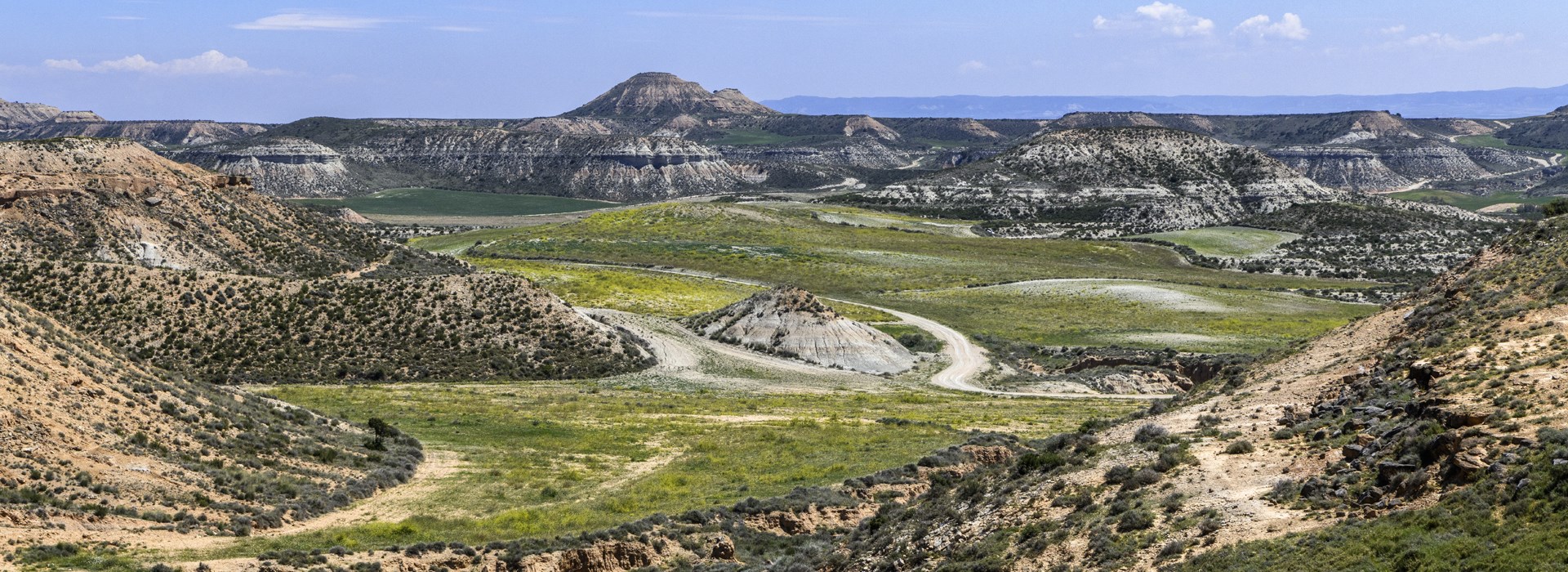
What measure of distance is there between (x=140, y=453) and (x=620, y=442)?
1626 cm

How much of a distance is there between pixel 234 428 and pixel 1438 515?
103 ft

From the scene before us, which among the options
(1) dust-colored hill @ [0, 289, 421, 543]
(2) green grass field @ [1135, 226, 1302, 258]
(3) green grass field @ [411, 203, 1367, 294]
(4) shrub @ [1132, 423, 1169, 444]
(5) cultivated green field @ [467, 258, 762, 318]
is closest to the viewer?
(4) shrub @ [1132, 423, 1169, 444]

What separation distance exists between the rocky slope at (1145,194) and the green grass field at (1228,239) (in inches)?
250

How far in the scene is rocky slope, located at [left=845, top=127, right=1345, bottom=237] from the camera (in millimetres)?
170250

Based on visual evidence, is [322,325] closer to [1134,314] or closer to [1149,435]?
[1149,435]

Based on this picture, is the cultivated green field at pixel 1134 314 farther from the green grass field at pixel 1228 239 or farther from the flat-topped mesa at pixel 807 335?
the green grass field at pixel 1228 239

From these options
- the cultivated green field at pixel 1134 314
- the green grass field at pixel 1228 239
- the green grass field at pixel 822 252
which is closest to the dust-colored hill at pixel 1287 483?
the cultivated green field at pixel 1134 314

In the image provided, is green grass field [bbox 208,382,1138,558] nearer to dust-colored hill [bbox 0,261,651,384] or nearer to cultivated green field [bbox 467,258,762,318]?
dust-colored hill [bbox 0,261,651,384]

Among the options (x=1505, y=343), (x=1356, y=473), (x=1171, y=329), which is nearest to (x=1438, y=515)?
(x=1356, y=473)

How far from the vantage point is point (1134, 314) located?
9419 centimetres

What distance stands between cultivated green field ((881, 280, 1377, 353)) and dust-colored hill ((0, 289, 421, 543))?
5242 cm

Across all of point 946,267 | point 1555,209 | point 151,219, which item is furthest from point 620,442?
point 946,267

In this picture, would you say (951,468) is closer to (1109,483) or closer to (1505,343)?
(1109,483)

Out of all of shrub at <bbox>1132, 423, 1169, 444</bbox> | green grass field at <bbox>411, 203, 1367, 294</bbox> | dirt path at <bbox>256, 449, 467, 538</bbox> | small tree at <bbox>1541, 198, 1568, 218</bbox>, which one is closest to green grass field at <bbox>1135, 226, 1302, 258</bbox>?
green grass field at <bbox>411, 203, 1367, 294</bbox>
